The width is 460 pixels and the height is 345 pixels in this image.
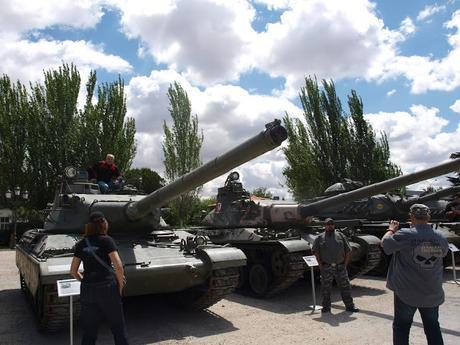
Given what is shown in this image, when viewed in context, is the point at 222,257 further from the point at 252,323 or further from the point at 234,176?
the point at 234,176

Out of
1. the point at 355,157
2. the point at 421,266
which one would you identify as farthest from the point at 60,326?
the point at 355,157

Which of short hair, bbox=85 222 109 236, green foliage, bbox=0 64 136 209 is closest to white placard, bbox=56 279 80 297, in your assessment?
short hair, bbox=85 222 109 236

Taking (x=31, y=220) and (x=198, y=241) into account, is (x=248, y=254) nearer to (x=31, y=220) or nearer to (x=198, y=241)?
(x=198, y=241)

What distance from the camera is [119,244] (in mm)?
7805

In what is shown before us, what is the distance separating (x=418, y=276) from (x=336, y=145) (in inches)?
970

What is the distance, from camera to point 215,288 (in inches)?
294

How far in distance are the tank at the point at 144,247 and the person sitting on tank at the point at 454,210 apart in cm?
967

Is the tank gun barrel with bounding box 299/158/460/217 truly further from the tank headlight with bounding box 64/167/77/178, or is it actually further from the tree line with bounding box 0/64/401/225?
the tree line with bounding box 0/64/401/225

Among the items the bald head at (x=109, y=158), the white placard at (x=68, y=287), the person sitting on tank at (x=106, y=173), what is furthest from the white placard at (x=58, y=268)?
the bald head at (x=109, y=158)

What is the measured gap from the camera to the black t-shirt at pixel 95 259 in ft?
15.6

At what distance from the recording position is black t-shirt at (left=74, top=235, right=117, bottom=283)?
4.77 m

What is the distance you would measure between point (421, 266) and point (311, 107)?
25.4 m

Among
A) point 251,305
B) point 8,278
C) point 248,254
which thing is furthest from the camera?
point 8,278

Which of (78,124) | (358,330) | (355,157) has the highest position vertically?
(78,124)
